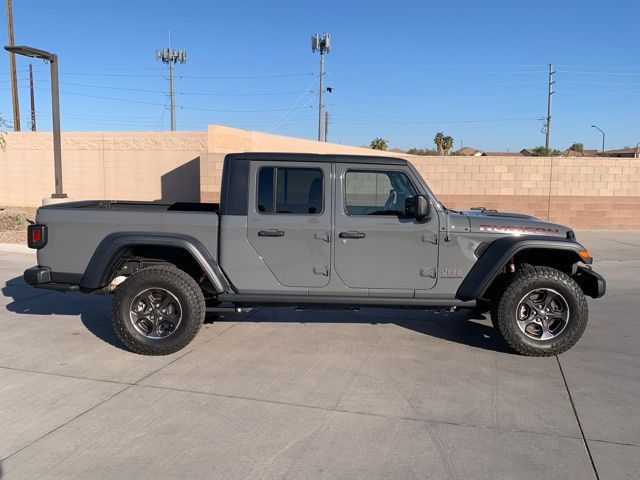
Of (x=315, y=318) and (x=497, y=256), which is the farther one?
(x=315, y=318)

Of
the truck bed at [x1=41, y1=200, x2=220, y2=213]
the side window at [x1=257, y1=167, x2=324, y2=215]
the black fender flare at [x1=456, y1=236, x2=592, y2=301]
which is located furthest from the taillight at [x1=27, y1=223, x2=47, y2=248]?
the black fender flare at [x1=456, y1=236, x2=592, y2=301]

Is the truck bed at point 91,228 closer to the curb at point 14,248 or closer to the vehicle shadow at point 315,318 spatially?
the vehicle shadow at point 315,318

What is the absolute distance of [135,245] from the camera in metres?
5.23

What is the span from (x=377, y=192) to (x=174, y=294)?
7.20 feet

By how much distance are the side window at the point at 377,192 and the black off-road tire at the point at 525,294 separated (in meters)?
1.29

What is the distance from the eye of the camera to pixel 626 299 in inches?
316

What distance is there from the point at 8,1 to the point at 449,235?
28.6 meters

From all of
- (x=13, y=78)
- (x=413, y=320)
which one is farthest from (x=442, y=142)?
(x=413, y=320)

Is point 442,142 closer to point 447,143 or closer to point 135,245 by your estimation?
point 447,143

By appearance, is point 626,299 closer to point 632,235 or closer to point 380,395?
point 380,395

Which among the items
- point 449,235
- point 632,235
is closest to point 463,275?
point 449,235

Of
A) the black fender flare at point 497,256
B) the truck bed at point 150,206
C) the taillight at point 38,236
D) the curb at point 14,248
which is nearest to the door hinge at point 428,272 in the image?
the black fender flare at point 497,256

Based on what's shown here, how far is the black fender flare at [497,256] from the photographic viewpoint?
16.7ft

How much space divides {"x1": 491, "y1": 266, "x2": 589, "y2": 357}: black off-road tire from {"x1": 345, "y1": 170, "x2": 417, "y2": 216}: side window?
129 cm
